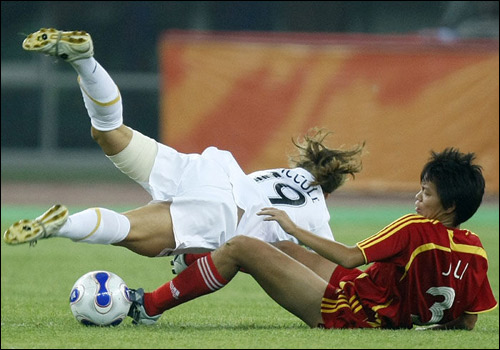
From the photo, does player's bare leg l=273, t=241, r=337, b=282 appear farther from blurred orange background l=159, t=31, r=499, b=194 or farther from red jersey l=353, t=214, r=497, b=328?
blurred orange background l=159, t=31, r=499, b=194

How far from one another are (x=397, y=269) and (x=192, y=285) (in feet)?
3.46

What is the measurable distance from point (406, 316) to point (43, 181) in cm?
1454

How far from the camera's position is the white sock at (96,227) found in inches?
181

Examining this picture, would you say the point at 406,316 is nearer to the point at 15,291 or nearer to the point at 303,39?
the point at 15,291

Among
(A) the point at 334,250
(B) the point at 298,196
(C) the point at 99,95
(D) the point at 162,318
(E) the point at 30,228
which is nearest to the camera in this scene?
(E) the point at 30,228

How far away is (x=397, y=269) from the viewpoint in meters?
4.70

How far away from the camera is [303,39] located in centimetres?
1527

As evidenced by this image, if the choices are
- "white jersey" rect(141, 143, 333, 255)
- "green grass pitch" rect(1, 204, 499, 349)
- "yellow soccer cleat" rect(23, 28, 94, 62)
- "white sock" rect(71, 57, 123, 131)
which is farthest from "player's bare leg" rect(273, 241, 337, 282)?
"yellow soccer cleat" rect(23, 28, 94, 62)

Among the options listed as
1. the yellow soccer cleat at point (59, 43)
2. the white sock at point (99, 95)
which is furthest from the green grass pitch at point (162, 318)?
the yellow soccer cleat at point (59, 43)

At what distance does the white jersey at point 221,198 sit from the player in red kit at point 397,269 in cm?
25

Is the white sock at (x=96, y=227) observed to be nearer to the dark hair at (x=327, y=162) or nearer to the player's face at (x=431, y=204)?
the dark hair at (x=327, y=162)

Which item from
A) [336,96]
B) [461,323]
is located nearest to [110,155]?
[461,323]

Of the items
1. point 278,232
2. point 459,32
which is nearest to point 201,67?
point 459,32

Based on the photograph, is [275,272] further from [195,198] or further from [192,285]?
[195,198]
